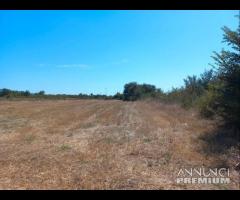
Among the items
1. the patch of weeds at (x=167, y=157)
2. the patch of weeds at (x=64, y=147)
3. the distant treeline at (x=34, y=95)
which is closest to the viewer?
A: the patch of weeds at (x=167, y=157)

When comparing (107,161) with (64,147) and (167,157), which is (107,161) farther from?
(64,147)

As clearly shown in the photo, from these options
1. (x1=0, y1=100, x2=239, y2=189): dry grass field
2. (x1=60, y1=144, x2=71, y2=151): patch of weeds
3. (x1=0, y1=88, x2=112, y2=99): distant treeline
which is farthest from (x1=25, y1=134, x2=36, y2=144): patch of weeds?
(x1=0, y1=88, x2=112, y2=99): distant treeline

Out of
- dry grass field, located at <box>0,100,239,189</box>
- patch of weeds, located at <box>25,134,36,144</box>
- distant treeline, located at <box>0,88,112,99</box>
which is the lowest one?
dry grass field, located at <box>0,100,239,189</box>

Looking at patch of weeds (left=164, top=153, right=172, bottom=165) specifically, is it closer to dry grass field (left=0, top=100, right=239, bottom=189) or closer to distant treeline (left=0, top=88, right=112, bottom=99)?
dry grass field (left=0, top=100, right=239, bottom=189)

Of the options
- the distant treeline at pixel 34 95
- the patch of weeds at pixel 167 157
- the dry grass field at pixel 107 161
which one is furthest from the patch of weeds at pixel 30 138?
the distant treeline at pixel 34 95

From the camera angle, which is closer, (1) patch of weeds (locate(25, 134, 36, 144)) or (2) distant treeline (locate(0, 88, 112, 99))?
(1) patch of weeds (locate(25, 134, 36, 144))

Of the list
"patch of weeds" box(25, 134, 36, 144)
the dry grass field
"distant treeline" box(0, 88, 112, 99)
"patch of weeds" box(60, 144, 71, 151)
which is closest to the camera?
the dry grass field

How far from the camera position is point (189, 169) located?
7.22 meters

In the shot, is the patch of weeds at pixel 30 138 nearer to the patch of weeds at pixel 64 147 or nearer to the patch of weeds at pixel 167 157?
the patch of weeds at pixel 64 147

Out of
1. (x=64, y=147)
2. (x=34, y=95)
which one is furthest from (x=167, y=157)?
(x=34, y=95)

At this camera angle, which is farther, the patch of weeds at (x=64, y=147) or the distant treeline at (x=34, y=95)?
the distant treeline at (x=34, y=95)

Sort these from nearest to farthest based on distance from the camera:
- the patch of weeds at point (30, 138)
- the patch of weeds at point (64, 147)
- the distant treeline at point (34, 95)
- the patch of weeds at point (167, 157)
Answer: the patch of weeds at point (167, 157)
the patch of weeds at point (64, 147)
the patch of weeds at point (30, 138)
the distant treeline at point (34, 95)
